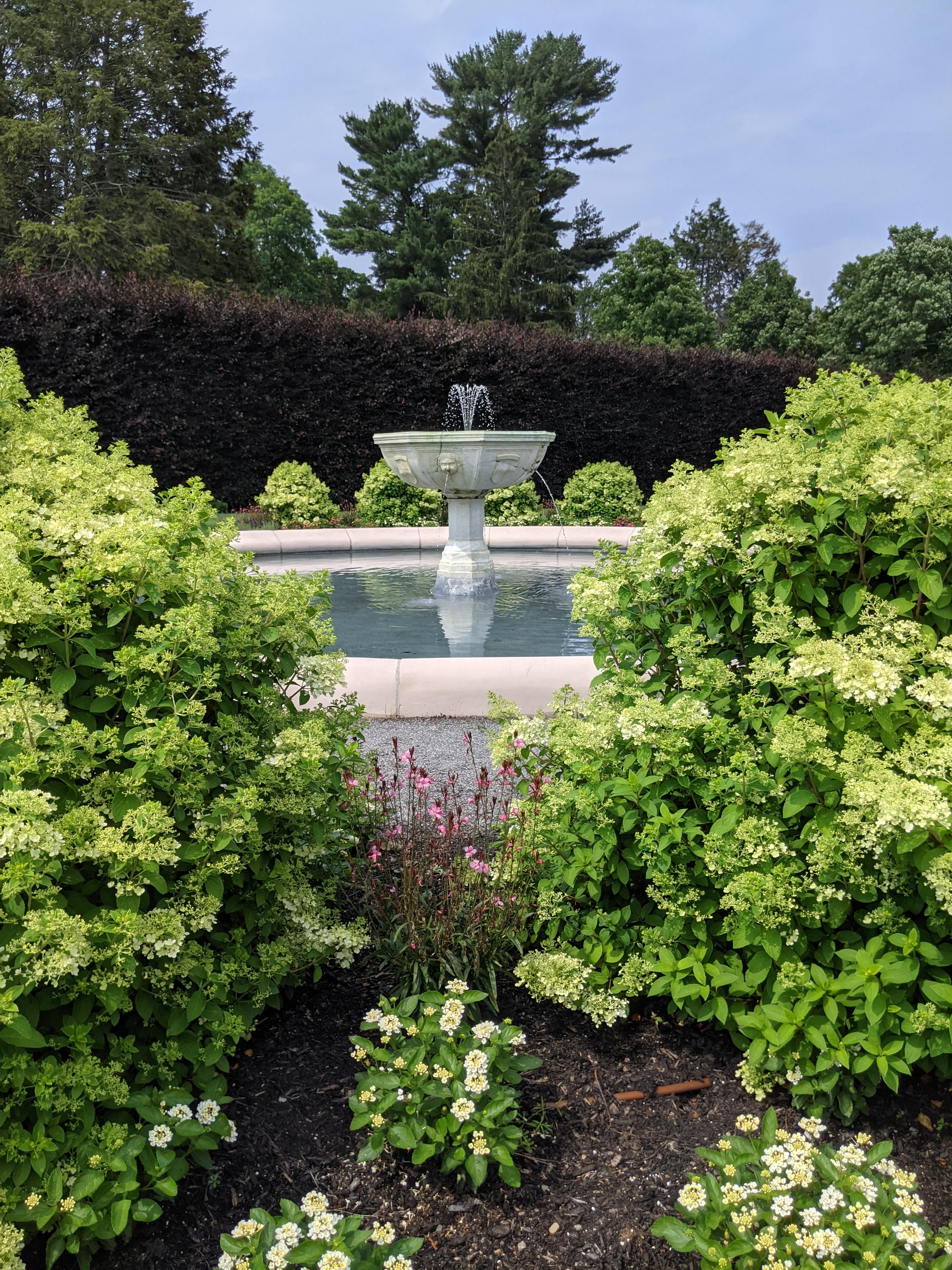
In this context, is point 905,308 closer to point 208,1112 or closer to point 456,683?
point 456,683

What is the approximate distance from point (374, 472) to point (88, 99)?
20.0 metres

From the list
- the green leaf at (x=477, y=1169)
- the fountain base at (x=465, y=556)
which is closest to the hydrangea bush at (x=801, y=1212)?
the green leaf at (x=477, y=1169)

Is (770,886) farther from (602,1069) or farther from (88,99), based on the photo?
(88,99)

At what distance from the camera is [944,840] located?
69.6 inches

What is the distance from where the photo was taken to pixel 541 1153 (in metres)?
1.95

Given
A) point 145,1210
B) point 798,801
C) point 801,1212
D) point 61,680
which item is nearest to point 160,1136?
point 145,1210

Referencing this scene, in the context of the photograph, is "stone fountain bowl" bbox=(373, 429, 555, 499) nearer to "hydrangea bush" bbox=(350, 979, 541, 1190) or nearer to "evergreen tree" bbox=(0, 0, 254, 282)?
"hydrangea bush" bbox=(350, 979, 541, 1190)

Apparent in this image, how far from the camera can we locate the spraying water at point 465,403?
46.5ft

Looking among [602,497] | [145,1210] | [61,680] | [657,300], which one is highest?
[657,300]

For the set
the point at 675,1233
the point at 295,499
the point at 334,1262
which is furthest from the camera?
the point at 295,499

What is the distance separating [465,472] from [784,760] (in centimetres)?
600

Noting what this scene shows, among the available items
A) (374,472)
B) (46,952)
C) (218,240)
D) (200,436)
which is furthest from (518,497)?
(218,240)

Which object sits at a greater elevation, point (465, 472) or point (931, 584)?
point (465, 472)

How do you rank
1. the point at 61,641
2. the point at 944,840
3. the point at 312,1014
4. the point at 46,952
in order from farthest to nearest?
the point at 312,1014 < the point at 61,641 < the point at 944,840 < the point at 46,952
